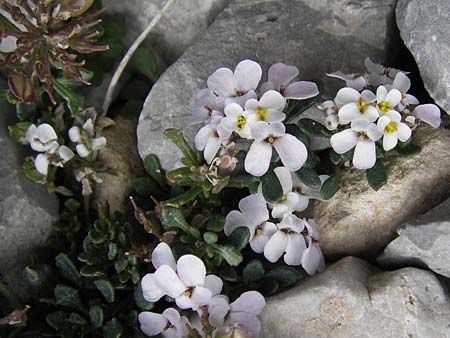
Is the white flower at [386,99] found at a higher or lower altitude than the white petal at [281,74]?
lower

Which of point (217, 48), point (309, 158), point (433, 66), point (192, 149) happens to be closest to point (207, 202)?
point (192, 149)

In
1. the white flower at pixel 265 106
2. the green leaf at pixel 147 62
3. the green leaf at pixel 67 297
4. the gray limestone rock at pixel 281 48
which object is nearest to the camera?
the white flower at pixel 265 106

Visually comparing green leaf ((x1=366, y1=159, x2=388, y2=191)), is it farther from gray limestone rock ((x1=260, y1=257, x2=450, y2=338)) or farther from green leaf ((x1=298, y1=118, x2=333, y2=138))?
gray limestone rock ((x1=260, y1=257, x2=450, y2=338))

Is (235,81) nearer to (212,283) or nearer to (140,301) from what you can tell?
(212,283)

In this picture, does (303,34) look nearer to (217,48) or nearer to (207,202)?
(217,48)

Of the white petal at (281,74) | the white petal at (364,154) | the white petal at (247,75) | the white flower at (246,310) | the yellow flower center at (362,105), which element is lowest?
the white flower at (246,310)

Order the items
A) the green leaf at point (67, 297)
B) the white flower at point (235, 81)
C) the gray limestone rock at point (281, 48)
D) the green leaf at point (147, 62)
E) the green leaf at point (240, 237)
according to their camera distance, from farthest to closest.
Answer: the green leaf at point (147, 62) → the gray limestone rock at point (281, 48) → the green leaf at point (67, 297) → the green leaf at point (240, 237) → the white flower at point (235, 81)

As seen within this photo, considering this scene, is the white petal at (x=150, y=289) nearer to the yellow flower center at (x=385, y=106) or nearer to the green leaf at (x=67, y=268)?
the green leaf at (x=67, y=268)

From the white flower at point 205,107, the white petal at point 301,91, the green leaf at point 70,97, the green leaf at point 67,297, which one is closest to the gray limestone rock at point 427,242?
the white petal at point 301,91
